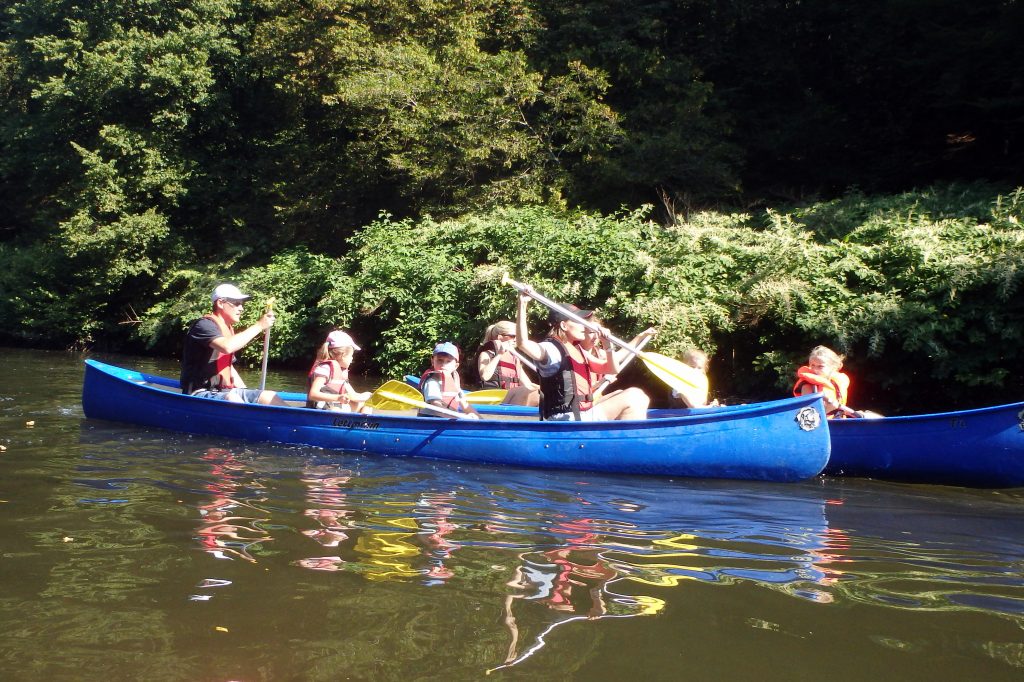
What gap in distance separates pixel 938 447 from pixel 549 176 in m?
11.0

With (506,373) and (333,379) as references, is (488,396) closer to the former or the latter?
(506,373)

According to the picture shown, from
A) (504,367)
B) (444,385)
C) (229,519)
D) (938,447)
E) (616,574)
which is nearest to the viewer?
(616,574)

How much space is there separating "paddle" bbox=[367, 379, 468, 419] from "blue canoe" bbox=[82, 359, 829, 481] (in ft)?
1.73

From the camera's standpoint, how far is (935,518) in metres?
6.05

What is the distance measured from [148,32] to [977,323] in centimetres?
2148

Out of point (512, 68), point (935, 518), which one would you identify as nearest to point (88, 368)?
point (935, 518)

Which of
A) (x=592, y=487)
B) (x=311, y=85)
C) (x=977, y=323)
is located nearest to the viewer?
(x=592, y=487)

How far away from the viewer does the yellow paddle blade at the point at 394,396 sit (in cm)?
889

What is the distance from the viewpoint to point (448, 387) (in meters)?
8.58

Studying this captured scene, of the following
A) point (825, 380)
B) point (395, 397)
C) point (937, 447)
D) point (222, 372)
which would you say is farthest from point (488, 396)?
point (937, 447)

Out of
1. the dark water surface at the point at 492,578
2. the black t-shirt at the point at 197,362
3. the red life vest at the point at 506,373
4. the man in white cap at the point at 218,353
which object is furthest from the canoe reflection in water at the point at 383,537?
the red life vest at the point at 506,373

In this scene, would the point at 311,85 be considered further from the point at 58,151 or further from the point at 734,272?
the point at 734,272

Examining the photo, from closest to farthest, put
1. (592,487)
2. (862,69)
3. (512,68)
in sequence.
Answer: (592,487) → (512,68) → (862,69)

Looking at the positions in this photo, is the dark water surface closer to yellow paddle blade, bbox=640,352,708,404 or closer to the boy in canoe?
the boy in canoe
